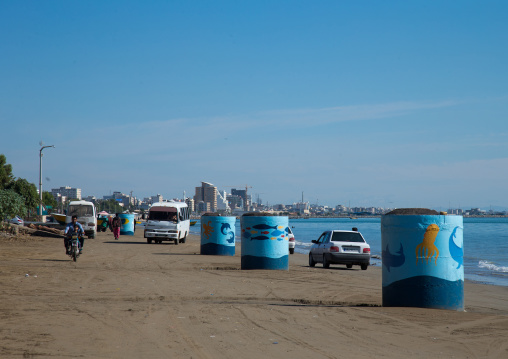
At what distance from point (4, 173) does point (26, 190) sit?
11.0 feet

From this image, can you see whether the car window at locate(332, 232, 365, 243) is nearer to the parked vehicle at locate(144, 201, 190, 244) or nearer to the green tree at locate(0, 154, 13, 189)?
the parked vehicle at locate(144, 201, 190, 244)

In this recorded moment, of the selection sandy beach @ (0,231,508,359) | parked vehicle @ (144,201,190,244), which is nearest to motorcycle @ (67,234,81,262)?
sandy beach @ (0,231,508,359)

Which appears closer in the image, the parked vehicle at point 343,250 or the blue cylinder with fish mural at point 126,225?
the parked vehicle at point 343,250

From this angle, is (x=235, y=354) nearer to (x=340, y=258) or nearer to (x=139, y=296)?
(x=139, y=296)

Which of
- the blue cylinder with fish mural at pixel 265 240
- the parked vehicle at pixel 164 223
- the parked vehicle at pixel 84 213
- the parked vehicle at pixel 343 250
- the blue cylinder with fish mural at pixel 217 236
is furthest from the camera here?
the parked vehicle at pixel 84 213

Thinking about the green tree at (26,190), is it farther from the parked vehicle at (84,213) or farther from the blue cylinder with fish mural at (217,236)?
the blue cylinder with fish mural at (217,236)

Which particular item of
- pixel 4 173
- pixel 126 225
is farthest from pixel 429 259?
pixel 4 173

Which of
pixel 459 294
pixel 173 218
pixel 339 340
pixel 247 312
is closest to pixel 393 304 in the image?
pixel 459 294

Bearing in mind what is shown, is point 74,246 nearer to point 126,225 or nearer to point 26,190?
point 126,225

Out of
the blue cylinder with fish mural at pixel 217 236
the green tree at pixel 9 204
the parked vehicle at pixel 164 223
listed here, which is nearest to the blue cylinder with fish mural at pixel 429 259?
the blue cylinder with fish mural at pixel 217 236

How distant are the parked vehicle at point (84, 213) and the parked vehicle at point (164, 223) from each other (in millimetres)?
5496

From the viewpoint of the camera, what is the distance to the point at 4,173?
2744 inches

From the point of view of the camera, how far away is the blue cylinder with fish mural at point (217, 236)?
105 feet

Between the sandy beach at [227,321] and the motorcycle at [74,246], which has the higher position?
the motorcycle at [74,246]
